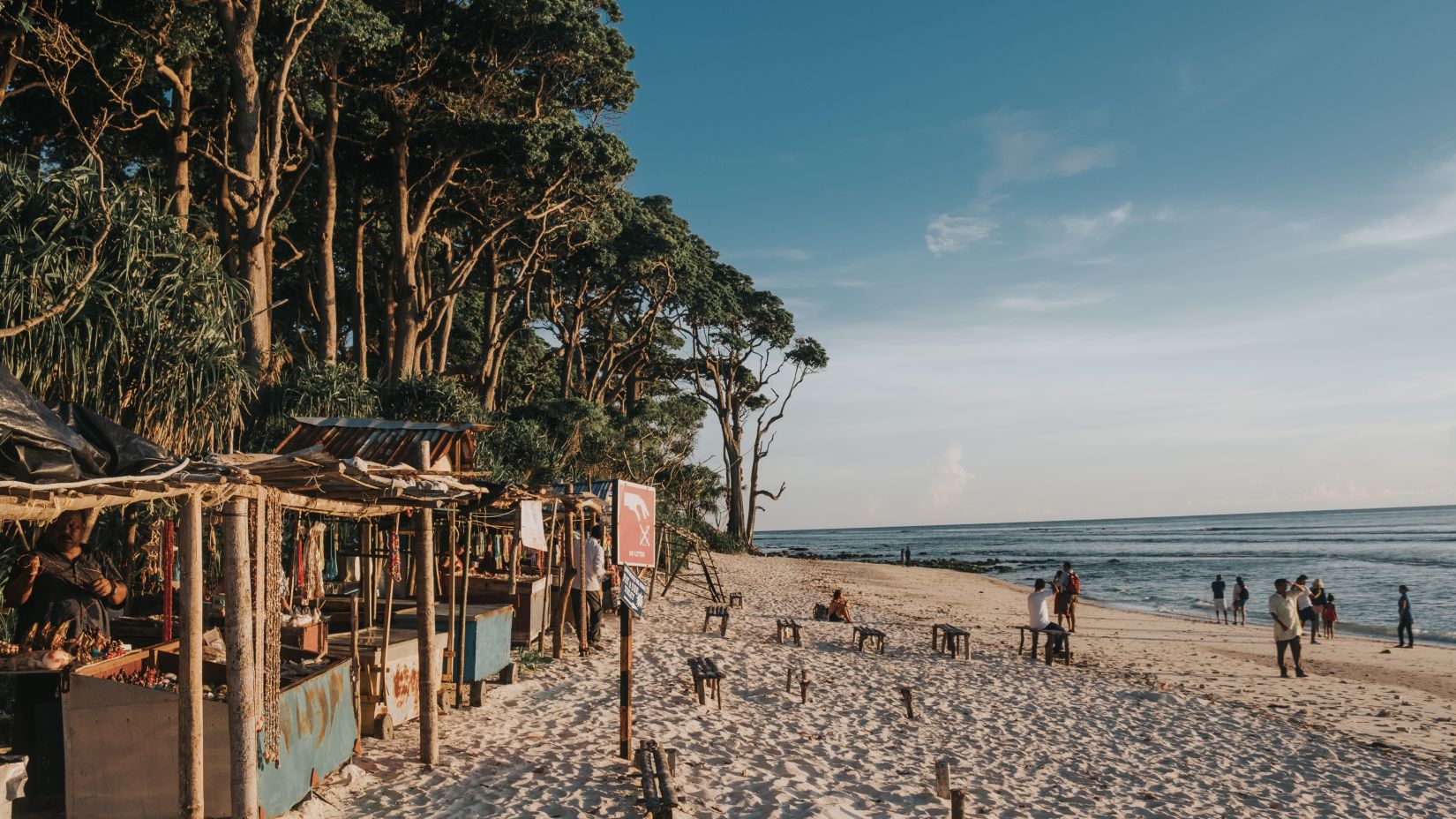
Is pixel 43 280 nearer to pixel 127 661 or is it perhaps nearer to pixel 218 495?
pixel 127 661

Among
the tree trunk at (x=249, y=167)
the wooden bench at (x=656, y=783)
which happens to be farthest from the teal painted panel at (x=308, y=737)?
the tree trunk at (x=249, y=167)

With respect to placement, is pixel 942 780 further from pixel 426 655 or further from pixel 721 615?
pixel 721 615

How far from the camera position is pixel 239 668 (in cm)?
534

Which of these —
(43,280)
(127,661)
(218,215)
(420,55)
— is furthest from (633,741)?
(218,215)

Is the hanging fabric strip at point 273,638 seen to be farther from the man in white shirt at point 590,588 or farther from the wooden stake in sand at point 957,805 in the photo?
the man in white shirt at point 590,588

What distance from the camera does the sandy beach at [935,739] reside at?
725 cm

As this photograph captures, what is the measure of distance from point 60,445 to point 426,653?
380 centimetres

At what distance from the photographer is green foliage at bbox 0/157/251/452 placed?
8.55 meters

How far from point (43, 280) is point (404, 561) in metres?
8.07

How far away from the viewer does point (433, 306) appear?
74.1ft

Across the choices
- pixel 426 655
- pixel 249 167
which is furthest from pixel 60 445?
pixel 249 167

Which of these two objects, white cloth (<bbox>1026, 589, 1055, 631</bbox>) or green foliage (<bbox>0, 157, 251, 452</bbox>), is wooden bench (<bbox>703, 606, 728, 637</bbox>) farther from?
green foliage (<bbox>0, 157, 251, 452</bbox>)

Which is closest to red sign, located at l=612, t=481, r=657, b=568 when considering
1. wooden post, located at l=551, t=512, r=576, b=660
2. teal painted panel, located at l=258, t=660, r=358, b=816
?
teal painted panel, located at l=258, t=660, r=358, b=816

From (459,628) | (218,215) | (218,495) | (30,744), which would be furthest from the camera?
(218,215)
